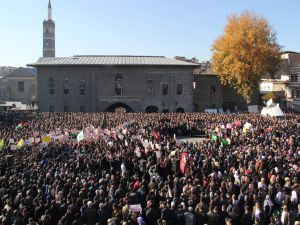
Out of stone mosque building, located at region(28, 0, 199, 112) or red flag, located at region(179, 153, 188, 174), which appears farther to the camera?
stone mosque building, located at region(28, 0, 199, 112)

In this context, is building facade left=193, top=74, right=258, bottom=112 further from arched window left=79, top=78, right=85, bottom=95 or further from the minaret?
the minaret

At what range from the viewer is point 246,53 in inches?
2077

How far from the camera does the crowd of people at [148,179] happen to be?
481 inches

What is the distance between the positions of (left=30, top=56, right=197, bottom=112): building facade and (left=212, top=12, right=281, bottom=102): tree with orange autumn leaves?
479cm

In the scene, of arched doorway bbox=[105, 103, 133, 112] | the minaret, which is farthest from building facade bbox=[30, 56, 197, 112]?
the minaret

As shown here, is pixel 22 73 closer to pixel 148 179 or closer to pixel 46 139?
pixel 46 139

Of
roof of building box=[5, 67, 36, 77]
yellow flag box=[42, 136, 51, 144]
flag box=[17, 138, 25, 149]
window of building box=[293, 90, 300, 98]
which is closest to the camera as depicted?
flag box=[17, 138, 25, 149]

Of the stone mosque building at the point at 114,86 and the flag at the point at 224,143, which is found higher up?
the stone mosque building at the point at 114,86

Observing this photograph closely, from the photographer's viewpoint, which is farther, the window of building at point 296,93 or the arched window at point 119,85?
the window of building at point 296,93

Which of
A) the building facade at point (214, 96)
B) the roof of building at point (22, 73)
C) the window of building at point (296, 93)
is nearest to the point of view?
the building facade at point (214, 96)

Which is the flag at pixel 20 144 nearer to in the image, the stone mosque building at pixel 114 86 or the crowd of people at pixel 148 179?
the crowd of people at pixel 148 179

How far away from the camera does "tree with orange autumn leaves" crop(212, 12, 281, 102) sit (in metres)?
52.4

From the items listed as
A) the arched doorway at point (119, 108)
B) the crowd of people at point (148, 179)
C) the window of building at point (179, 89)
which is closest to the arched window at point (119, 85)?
the arched doorway at point (119, 108)

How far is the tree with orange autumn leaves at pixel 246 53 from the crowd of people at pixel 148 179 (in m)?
22.5
